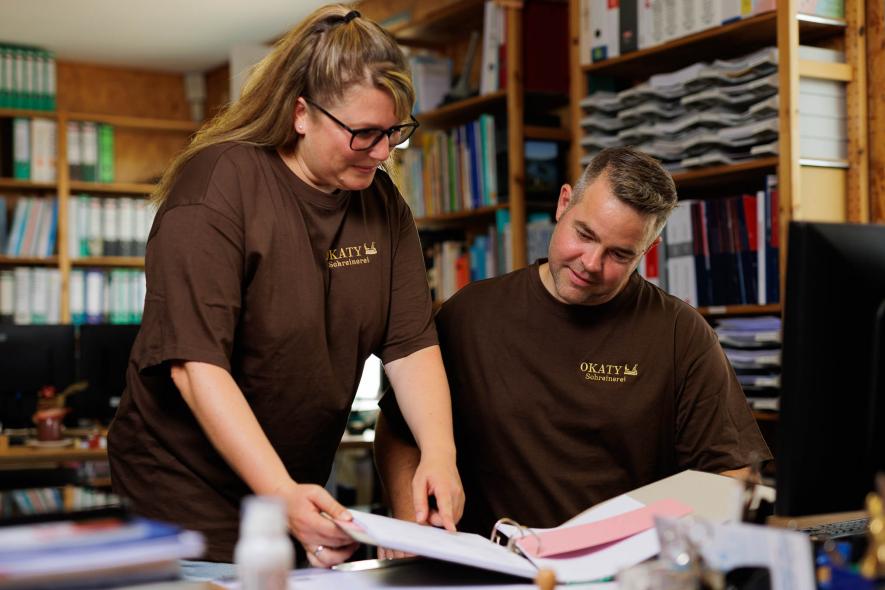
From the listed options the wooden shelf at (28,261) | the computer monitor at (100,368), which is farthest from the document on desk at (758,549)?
the wooden shelf at (28,261)

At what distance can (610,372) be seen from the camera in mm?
1774

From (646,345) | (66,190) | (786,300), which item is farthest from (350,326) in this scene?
(66,190)

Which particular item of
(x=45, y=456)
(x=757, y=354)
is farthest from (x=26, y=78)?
(x=757, y=354)

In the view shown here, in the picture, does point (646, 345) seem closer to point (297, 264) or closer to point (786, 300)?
point (297, 264)

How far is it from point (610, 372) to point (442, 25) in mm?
2793

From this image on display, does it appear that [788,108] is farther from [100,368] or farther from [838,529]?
[100,368]

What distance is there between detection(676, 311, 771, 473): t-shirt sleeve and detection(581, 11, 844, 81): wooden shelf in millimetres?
1339

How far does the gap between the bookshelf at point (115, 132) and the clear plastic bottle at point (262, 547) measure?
5339 mm

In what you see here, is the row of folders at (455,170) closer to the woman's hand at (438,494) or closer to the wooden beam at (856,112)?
the wooden beam at (856,112)

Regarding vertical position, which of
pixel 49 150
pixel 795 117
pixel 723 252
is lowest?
pixel 723 252

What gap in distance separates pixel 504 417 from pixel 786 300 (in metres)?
0.89

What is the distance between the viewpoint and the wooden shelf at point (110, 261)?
5.91 metres

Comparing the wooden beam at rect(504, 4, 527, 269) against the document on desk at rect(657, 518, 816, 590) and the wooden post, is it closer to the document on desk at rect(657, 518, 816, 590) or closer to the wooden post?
the document on desk at rect(657, 518, 816, 590)

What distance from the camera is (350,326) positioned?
1.50 meters
